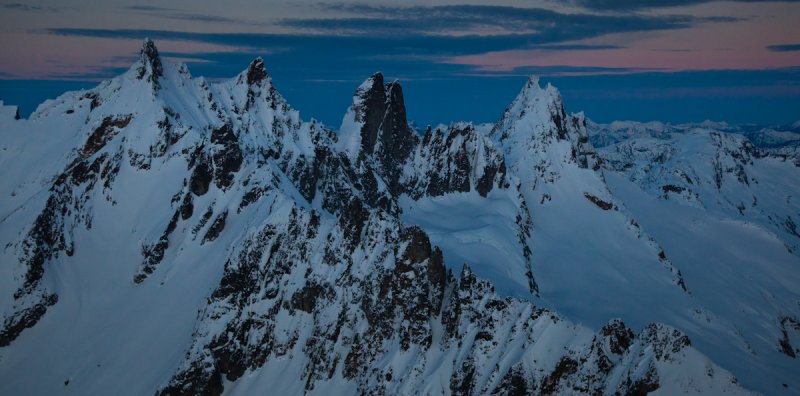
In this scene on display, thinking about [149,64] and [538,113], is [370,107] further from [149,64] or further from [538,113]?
[538,113]

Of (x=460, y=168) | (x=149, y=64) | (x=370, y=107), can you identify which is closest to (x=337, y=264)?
(x=460, y=168)

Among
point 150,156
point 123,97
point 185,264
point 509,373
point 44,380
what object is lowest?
point 44,380

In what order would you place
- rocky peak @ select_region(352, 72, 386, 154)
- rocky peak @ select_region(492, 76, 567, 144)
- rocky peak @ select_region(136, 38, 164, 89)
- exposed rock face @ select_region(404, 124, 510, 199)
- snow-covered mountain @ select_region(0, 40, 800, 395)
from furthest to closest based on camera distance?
1. rocky peak @ select_region(492, 76, 567, 144)
2. rocky peak @ select_region(352, 72, 386, 154)
3. exposed rock face @ select_region(404, 124, 510, 199)
4. rocky peak @ select_region(136, 38, 164, 89)
5. snow-covered mountain @ select_region(0, 40, 800, 395)

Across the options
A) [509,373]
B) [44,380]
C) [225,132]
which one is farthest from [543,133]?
[44,380]

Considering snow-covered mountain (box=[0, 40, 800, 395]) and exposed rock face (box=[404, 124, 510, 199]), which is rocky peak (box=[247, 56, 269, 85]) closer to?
snow-covered mountain (box=[0, 40, 800, 395])

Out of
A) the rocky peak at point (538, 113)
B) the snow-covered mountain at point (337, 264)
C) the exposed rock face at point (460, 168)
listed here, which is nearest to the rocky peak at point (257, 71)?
the snow-covered mountain at point (337, 264)

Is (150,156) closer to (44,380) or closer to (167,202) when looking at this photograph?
(167,202)

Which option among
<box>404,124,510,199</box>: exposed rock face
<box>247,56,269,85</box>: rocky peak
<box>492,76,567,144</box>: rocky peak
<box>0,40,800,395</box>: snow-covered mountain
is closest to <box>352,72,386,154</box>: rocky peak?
<box>0,40,800,395</box>: snow-covered mountain
